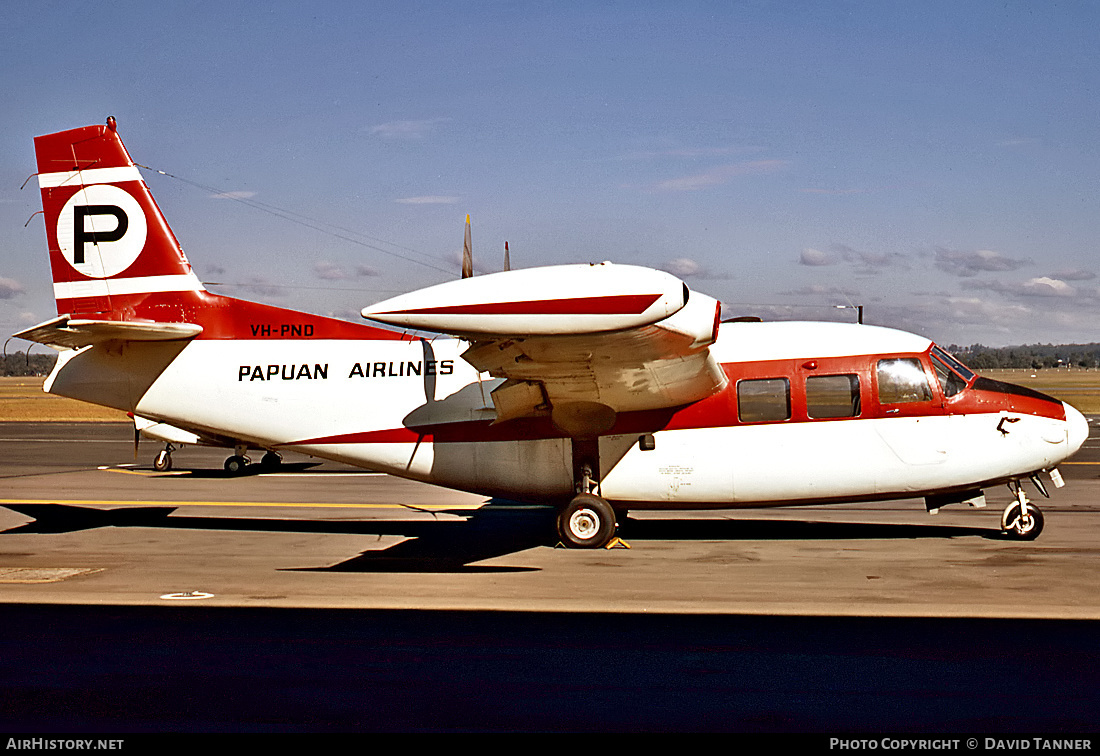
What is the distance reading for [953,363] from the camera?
1330 cm

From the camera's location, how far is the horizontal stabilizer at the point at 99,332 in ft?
40.2

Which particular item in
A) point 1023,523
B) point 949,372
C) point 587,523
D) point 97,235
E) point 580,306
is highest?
point 97,235

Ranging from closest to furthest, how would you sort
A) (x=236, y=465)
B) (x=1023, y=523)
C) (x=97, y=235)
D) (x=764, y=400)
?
(x=764, y=400), (x=1023, y=523), (x=97, y=235), (x=236, y=465)

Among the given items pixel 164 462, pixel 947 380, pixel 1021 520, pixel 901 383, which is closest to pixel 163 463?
pixel 164 462

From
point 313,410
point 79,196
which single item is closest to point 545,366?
point 313,410

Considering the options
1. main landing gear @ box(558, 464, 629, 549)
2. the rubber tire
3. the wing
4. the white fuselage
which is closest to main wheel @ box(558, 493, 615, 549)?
main landing gear @ box(558, 464, 629, 549)

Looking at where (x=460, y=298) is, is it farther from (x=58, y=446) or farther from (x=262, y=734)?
(x=58, y=446)

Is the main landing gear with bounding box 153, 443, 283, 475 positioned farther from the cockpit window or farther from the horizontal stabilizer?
the cockpit window

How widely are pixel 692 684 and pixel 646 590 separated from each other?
11.0ft

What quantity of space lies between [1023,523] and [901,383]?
2724 millimetres

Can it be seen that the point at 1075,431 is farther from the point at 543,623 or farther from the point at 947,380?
the point at 543,623

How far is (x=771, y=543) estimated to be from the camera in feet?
43.5

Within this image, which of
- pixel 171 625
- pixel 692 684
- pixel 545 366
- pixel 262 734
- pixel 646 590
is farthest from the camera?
pixel 545 366

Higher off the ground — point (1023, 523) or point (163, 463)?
point (1023, 523)
